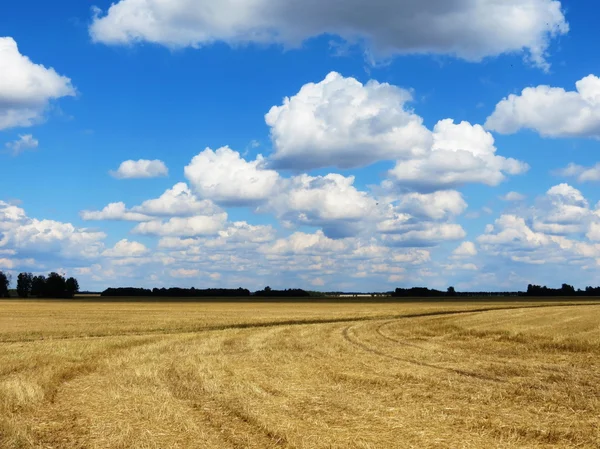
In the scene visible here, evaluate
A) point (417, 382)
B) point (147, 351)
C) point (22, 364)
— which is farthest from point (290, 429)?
point (147, 351)

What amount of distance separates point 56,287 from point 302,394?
190 meters

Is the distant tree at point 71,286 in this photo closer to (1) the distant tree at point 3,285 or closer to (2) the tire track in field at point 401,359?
(1) the distant tree at point 3,285

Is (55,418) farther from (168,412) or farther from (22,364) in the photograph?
(22,364)

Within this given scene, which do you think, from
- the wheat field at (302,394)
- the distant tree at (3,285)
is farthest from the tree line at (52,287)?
the wheat field at (302,394)

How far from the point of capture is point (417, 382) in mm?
17453

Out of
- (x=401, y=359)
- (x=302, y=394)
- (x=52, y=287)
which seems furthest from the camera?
(x=52, y=287)

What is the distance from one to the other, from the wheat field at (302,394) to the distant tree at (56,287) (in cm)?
17221

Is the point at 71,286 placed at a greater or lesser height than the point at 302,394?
greater

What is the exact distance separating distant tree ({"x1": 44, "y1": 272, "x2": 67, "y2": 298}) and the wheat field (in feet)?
565

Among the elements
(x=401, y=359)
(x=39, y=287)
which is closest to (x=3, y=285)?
(x=39, y=287)

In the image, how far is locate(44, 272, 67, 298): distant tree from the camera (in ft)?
620

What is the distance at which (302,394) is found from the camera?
51.4 ft

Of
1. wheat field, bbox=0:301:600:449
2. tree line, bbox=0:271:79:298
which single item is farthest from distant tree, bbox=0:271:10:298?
wheat field, bbox=0:301:600:449

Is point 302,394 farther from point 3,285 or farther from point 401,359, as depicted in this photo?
point 3,285
